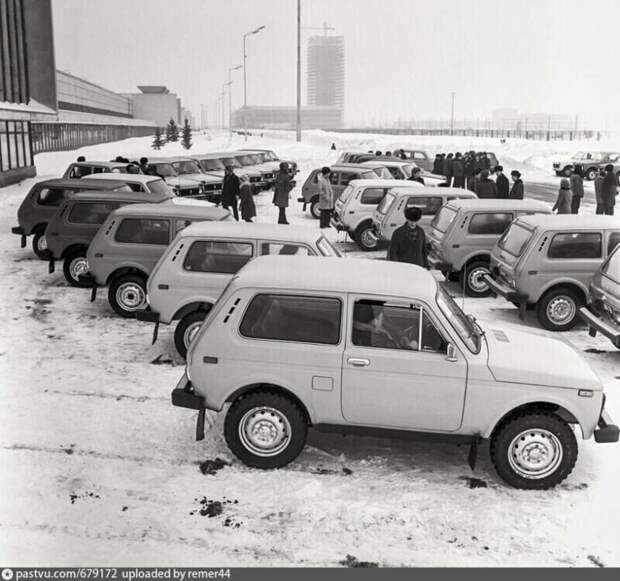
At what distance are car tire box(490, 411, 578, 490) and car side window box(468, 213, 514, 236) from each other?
277 inches

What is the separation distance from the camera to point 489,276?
37.1ft

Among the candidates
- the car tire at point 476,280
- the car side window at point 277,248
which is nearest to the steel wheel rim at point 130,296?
the car side window at point 277,248

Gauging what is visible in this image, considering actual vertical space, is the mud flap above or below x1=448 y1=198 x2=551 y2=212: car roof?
below

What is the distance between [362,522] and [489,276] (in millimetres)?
6788

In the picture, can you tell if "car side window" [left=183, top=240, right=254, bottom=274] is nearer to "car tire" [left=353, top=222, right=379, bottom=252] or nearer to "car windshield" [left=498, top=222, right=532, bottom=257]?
"car windshield" [left=498, top=222, right=532, bottom=257]

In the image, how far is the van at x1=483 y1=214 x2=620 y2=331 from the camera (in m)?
10.4

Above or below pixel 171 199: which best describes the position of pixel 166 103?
above

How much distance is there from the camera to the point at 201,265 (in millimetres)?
8773

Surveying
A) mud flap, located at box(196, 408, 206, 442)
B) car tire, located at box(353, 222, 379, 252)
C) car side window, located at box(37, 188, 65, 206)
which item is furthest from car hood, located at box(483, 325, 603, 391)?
car side window, located at box(37, 188, 65, 206)

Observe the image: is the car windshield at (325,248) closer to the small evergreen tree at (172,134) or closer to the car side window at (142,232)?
the car side window at (142,232)

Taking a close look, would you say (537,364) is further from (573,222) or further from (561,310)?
(573,222)

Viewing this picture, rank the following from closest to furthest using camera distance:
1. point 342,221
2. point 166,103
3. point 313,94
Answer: point 342,221 → point 166,103 → point 313,94

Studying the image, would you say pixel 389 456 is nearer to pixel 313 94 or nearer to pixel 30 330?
pixel 30 330

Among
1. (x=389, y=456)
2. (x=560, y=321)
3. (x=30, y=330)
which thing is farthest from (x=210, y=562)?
(x=560, y=321)
